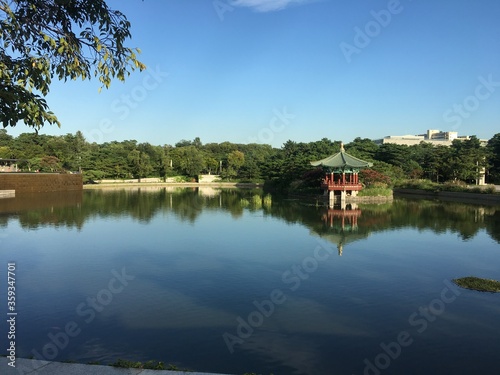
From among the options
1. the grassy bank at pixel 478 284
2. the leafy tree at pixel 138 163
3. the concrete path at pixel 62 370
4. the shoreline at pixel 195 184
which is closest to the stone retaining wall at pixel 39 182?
the shoreline at pixel 195 184

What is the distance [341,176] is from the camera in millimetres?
32219

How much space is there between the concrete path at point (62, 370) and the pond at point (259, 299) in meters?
1.28

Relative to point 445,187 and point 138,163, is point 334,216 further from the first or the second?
point 138,163

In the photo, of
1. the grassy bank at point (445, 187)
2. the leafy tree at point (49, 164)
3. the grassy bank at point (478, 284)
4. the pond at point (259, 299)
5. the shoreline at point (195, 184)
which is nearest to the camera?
the pond at point (259, 299)

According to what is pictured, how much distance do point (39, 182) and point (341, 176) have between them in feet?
92.3

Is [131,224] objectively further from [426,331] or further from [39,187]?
[39,187]

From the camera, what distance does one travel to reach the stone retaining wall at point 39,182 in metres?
35.4

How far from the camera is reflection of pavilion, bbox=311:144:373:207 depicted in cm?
3041

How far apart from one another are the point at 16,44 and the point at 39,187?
128 ft

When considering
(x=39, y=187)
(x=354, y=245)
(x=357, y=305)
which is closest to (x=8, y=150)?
(x=39, y=187)

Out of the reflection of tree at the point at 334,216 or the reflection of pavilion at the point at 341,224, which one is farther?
the reflection of tree at the point at 334,216

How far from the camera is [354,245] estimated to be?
13.9m

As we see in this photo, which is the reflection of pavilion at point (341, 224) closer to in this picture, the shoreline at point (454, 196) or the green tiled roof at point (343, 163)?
the green tiled roof at point (343, 163)

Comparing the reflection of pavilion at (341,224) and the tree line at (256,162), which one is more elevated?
the tree line at (256,162)
